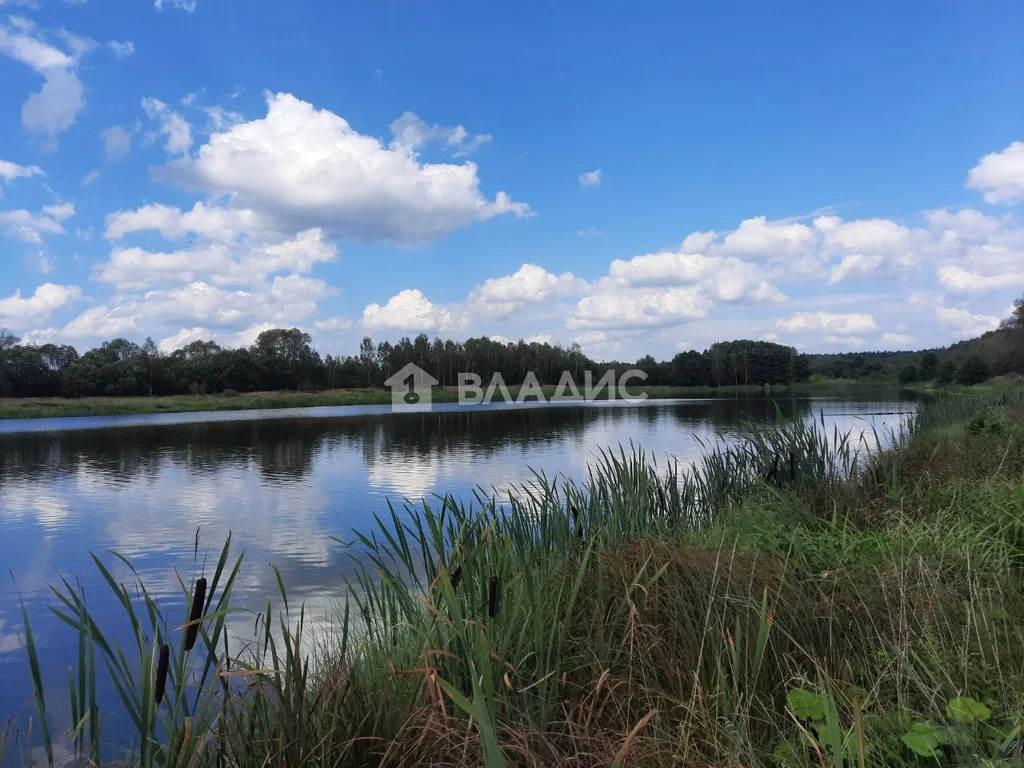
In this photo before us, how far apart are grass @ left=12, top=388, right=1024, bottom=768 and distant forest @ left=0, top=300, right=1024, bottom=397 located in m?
57.7

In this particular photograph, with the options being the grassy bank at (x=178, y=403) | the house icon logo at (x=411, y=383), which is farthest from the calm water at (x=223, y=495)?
the house icon logo at (x=411, y=383)

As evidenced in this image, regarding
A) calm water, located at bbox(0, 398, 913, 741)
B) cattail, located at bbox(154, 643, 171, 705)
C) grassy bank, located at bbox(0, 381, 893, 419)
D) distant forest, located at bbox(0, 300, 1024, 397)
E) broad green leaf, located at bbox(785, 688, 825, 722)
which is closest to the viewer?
cattail, located at bbox(154, 643, 171, 705)

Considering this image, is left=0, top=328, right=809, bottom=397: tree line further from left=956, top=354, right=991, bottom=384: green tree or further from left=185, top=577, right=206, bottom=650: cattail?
left=185, top=577, right=206, bottom=650: cattail

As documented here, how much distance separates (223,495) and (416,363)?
79.3m

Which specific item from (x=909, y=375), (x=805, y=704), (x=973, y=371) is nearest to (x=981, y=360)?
(x=973, y=371)

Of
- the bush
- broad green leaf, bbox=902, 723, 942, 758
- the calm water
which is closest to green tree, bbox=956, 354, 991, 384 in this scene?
the bush

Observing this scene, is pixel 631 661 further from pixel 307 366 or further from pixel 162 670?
pixel 307 366

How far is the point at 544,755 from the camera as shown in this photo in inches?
88.9

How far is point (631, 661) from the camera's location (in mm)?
2781

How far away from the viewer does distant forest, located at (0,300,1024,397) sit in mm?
66938

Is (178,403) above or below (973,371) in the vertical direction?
below

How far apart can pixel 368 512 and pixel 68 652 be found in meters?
6.22

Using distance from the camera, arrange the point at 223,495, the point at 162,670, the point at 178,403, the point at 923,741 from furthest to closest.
Result: the point at 178,403 → the point at 223,495 → the point at 923,741 → the point at 162,670

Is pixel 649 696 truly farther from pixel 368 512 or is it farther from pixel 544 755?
pixel 368 512
